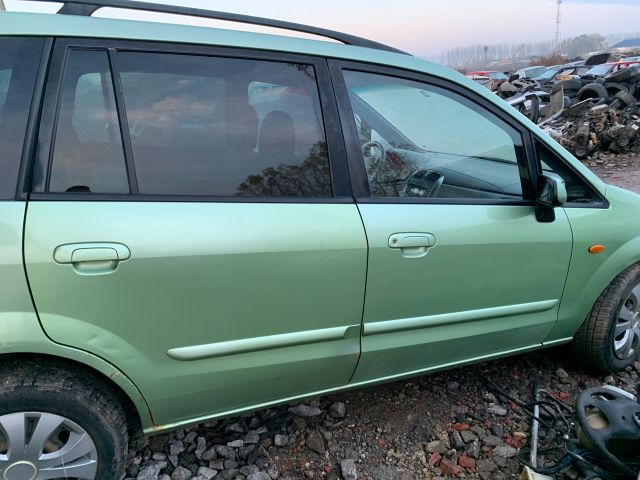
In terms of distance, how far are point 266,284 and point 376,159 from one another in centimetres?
75

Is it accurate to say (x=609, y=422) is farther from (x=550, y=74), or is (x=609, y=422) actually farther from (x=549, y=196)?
(x=550, y=74)

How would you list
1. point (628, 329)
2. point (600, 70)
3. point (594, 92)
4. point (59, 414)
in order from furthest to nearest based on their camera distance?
1. point (600, 70)
2. point (594, 92)
3. point (628, 329)
4. point (59, 414)

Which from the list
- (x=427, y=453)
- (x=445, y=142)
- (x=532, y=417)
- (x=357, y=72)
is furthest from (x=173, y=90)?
(x=532, y=417)

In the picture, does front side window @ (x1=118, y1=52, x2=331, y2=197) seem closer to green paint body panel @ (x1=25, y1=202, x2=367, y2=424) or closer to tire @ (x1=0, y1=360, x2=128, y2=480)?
green paint body panel @ (x1=25, y1=202, x2=367, y2=424)

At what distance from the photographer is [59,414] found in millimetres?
1574

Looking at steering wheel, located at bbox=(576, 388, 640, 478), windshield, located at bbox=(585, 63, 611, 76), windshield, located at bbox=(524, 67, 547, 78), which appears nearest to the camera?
steering wheel, located at bbox=(576, 388, 640, 478)

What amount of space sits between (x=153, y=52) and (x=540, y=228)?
179 cm

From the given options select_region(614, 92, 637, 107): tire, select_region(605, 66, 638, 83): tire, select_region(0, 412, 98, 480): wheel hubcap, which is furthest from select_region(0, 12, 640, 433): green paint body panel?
select_region(605, 66, 638, 83): tire

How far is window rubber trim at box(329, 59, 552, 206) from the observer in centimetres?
193

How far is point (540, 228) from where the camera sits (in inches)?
87.6

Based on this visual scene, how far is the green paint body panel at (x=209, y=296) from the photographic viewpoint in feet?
4.94

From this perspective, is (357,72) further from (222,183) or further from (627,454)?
(627,454)

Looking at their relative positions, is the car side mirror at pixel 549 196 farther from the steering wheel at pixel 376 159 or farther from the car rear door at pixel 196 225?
the car rear door at pixel 196 225

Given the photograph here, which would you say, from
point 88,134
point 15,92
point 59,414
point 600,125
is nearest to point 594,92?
point 600,125
